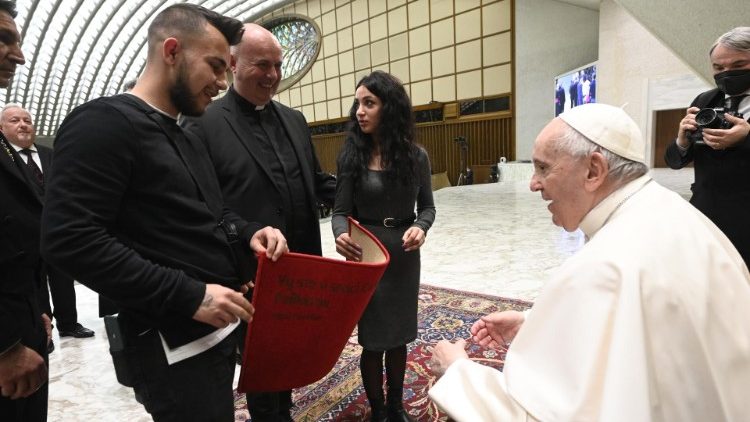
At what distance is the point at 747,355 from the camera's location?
914 mm

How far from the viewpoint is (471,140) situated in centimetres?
1491

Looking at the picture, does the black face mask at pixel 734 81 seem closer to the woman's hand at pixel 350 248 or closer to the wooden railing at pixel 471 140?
the woman's hand at pixel 350 248

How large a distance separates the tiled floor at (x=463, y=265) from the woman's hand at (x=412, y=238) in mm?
1554

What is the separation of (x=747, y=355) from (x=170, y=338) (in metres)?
1.31

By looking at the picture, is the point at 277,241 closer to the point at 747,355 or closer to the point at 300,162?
the point at 300,162

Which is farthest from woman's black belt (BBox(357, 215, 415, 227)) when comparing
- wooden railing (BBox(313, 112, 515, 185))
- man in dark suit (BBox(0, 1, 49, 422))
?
wooden railing (BBox(313, 112, 515, 185))

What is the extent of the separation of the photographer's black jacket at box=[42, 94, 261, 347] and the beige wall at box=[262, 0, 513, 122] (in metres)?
13.9

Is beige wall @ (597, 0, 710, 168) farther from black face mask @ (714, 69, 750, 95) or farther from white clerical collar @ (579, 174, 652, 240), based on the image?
white clerical collar @ (579, 174, 652, 240)

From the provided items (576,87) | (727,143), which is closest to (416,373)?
(727,143)

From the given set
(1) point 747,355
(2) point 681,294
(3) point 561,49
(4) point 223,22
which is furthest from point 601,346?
(3) point 561,49

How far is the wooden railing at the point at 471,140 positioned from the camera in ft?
46.3

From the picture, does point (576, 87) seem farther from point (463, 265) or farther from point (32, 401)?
point (32, 401)

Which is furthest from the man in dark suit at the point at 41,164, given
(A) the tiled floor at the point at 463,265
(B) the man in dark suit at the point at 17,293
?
(B) the man in dark suit at the point at 17,293

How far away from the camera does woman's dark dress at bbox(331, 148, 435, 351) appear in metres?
1.94
